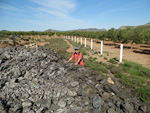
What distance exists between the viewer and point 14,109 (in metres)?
3.72

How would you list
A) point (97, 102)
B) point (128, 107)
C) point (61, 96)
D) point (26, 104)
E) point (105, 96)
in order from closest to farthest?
point (128, 107), point (26, 104), point (97, 102), point (105, 96), point (61, 96)

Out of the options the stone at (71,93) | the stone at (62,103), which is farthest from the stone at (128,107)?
the stone at (62,103)

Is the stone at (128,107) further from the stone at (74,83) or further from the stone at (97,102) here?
the stone at (74,83)

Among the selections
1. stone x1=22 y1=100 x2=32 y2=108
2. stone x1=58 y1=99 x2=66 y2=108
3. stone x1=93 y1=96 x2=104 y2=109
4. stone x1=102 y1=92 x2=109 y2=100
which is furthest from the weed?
stone x1=22 y1=100 x2=32 y2=108

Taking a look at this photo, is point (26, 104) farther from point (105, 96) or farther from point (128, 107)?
point (128, 107)

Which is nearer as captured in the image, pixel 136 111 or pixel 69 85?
pixel 136 111

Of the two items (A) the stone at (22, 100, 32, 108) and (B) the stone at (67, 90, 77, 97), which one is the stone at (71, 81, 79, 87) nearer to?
(B) the stone at (67, 90, 77, 97)

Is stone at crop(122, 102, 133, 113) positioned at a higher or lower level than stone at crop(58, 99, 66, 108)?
higher

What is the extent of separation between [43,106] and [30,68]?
3.10 m

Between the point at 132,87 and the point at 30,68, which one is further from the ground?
the point at 30,68

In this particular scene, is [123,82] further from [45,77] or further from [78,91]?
[45,77]

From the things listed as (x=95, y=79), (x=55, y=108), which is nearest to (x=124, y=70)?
(x=95, y=79)

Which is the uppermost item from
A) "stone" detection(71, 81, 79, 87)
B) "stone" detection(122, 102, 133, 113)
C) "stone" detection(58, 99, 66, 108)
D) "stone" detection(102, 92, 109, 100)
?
"stone" detection(71, 81, 79, 87)


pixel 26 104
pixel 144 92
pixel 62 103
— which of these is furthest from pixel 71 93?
pixel 144 92
